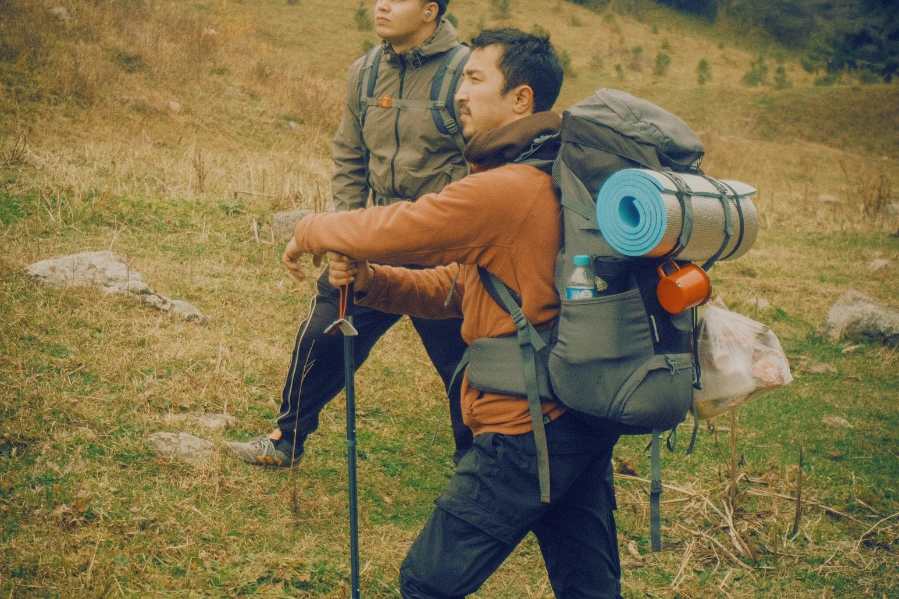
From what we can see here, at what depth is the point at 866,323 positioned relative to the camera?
7.52 m

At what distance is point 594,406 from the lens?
7.35ft

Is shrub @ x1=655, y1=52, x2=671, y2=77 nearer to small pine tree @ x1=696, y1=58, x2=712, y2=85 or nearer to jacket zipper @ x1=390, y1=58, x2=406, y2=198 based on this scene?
small pine tree @ x1=696, y1=58, x2=712, y2=85

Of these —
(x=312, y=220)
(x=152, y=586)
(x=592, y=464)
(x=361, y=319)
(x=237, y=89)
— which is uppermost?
(x=312, y=220)

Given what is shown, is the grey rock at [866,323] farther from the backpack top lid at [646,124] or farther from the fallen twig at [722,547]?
the backpack top lid at [646,124]

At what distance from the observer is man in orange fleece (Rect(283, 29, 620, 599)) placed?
2.33 metres

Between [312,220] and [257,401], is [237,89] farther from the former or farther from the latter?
[312,220]

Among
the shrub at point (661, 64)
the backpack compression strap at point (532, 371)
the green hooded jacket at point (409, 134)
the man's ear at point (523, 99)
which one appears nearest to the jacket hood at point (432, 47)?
the green hooded jacket at point (409, 134)

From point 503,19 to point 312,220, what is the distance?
87.8ft

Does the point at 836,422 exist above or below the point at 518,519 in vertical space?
below

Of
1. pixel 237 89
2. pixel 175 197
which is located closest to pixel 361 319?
pixel 175 197

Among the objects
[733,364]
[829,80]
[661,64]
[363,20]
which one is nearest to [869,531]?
[733,364]

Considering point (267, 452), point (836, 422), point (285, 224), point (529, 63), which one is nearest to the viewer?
point (529, 63)

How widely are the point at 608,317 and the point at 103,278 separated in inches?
171

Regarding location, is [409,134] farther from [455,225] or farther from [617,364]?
[617,364]
